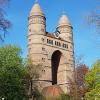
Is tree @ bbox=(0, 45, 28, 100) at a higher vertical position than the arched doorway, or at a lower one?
lower

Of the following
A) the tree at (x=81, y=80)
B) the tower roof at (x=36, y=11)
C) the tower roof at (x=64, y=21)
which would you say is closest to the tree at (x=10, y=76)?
the tree at (x=81, y=80)

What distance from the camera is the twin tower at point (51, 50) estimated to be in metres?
104

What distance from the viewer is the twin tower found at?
340 ft

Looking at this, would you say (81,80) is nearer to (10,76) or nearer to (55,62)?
(10,76)

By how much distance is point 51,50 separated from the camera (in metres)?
109

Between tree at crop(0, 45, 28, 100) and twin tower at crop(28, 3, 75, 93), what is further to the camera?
twin tower at crop(28, 3, 75, 93)

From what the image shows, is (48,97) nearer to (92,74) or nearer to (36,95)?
(36,95)

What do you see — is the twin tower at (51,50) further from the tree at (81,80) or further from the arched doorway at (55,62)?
the tree at (81,80)

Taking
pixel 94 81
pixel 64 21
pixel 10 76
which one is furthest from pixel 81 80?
pixel 64 21

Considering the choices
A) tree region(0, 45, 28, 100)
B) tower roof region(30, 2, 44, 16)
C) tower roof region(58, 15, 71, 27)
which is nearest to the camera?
tree region(0, 45, 28, 100)

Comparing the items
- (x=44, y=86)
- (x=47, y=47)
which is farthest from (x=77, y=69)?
(x=47, y=47)

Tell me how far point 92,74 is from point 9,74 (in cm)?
1293

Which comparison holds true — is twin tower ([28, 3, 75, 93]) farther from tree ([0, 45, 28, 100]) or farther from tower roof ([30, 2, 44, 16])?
tree ([0, 45, 28, 100])

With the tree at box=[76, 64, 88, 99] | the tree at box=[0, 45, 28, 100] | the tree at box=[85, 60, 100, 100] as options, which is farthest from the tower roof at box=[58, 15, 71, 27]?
the tree at box=[0, 45, 28, 100]
